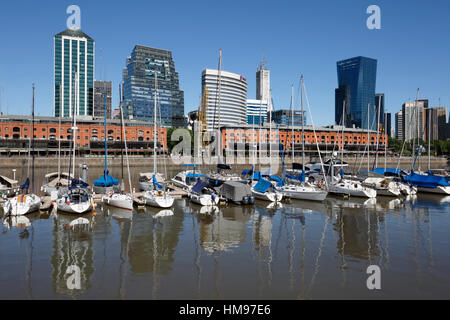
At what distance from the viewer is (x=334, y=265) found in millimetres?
17391

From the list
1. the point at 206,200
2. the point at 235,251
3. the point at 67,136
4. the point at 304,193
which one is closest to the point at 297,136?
the point at 67,136

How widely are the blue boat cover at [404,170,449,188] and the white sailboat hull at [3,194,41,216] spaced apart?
163ft

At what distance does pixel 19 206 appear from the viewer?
93.2ft

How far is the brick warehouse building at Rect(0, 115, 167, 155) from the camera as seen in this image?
112000 mm

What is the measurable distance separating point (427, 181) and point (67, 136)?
115190 mm

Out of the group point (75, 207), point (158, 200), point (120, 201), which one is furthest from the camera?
point (158, 200)

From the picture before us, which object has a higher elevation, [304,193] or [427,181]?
[427,181]

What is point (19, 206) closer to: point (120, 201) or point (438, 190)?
point (120, 201)

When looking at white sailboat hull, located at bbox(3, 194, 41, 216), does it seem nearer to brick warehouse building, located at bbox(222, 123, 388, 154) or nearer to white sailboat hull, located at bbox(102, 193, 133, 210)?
white sailboat hull, located at bbox(102, 193, 133, 210)

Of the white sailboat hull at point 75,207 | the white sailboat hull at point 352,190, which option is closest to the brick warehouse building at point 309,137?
the white sailboat hull at point 352,190

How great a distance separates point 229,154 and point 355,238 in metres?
110

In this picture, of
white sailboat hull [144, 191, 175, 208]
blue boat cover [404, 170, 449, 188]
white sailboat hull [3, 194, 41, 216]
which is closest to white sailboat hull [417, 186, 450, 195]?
blue boat cover [404, 170, 449, 188]
